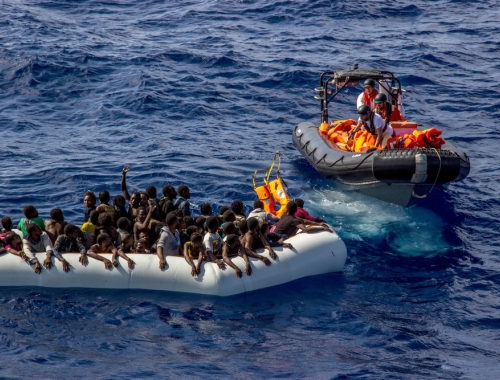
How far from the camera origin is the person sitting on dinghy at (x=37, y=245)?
39.5 feet

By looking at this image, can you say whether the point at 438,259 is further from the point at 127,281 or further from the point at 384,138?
the point at 127,281

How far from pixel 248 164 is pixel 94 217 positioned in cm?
591

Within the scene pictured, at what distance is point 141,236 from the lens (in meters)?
12.5

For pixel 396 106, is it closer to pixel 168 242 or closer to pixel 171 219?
pixel 171 219

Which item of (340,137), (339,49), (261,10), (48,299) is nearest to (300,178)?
(340,137)

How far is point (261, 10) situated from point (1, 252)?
18.9 metres

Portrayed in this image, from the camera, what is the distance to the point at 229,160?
18031 millimetres

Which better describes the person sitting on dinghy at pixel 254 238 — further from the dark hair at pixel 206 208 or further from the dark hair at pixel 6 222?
the dark hair at pixel 6 222

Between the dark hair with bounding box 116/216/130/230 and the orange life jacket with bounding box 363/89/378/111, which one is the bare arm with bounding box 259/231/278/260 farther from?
the orange life jacket with bounding box 363/89/378/111

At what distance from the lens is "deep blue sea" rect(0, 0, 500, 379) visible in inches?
414

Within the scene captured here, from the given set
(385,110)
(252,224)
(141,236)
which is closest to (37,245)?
(141,236)

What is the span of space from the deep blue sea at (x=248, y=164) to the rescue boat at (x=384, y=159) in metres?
0.48

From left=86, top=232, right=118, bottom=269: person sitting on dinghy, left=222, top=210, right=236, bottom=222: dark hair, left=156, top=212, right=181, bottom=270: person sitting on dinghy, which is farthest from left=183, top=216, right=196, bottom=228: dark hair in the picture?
left=86, top=232, right=118, bottom=269: person sitting on dinghy

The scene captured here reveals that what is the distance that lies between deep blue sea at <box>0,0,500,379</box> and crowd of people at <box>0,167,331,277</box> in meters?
0.64
